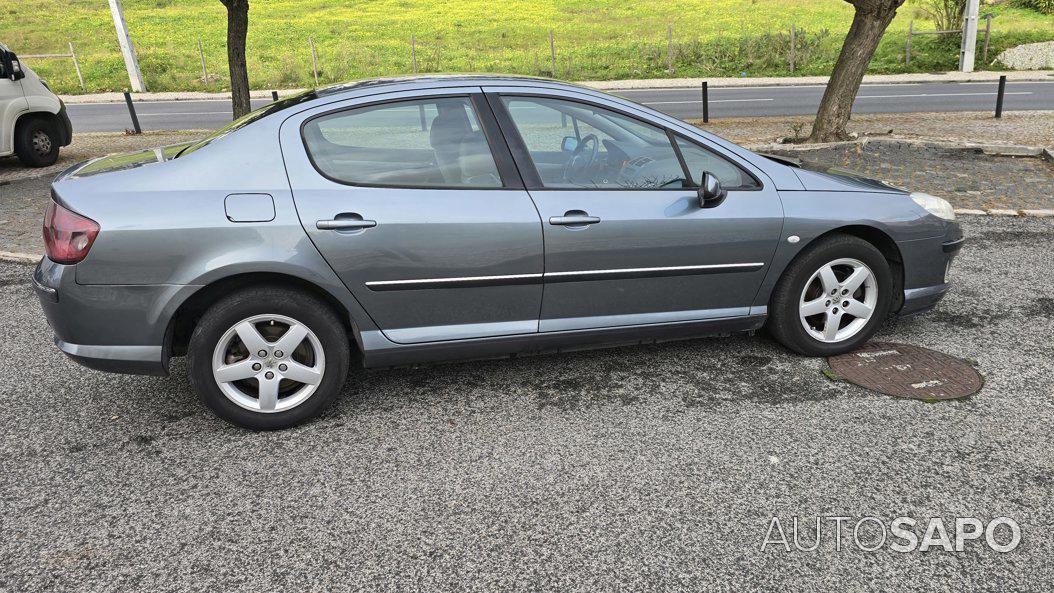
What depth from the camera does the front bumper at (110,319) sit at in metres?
3.38

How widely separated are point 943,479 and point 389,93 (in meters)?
2.94

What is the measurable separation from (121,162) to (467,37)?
34.8 m

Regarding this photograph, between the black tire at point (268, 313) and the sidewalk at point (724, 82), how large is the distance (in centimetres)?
1851

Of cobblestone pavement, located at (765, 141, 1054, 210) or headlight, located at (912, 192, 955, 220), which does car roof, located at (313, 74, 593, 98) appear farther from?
cobblestone pavement, located at (765, 141, 1054, 210)

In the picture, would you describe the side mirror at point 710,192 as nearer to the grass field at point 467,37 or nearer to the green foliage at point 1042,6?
the grass field at point 467,37

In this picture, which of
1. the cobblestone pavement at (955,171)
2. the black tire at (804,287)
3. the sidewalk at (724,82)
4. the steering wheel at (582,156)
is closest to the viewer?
the steering wheel at (582,156)

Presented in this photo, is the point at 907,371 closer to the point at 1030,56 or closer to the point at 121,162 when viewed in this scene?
the point at 121,162

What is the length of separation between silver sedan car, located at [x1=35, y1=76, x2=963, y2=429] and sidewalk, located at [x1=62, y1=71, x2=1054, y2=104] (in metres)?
17.6

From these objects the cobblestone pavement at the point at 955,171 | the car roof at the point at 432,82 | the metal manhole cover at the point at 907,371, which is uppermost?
the car roof at the point at 432,82

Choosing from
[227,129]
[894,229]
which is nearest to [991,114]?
[894,229]

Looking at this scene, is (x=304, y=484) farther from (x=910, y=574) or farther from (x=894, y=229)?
(x=894, y=229)

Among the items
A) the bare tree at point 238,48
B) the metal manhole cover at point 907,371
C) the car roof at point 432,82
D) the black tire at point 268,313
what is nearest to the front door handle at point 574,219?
the car roof at point 432,82

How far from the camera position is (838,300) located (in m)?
4.29

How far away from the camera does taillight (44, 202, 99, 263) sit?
3332mm
